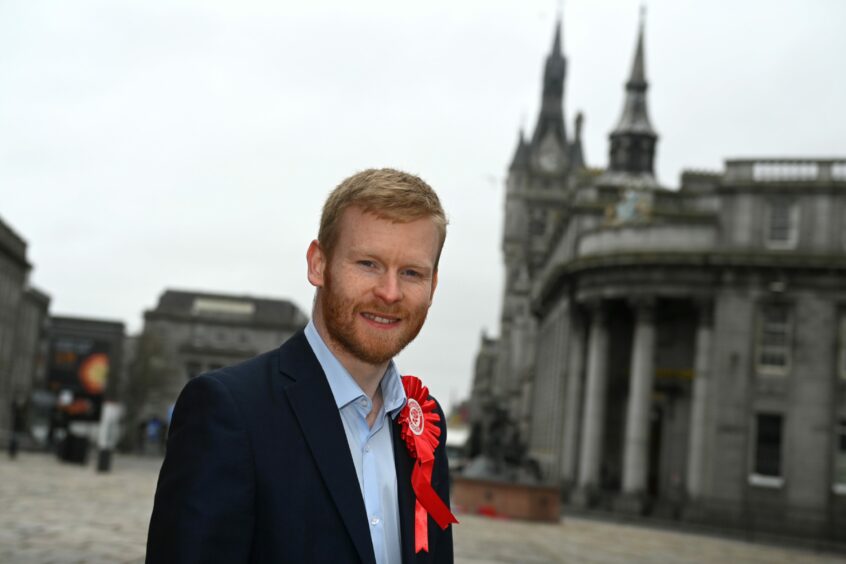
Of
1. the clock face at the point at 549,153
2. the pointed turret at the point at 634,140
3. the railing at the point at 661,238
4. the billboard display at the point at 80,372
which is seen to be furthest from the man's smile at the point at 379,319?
the clock face at the point at 549,153

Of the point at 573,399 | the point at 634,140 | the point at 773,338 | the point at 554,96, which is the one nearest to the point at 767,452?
the point at 773,338

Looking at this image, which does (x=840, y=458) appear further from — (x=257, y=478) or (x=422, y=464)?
(x=257, y=478)

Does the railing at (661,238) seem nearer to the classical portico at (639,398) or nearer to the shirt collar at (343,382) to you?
the classical portico at (639,398)

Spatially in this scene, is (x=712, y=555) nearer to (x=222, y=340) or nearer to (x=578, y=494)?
(x=578, y=494)

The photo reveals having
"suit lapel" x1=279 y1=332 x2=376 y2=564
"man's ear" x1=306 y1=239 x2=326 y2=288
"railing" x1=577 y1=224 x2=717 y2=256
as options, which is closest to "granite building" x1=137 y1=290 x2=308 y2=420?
"railing" x1=577 y1=224 x2=717 y2=256

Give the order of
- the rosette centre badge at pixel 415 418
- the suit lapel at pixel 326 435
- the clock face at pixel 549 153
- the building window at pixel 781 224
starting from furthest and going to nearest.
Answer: the clock face at pixel 549 153
the building window at pixel 781 224
the rosette centre badge at pixel 415 418
the suit lapel at pixel 326 435

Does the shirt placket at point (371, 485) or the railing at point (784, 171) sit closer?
the shirt placket at point (371, 485)

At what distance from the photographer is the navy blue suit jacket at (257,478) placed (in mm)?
2656

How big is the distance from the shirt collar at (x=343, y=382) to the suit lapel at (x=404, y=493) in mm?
85

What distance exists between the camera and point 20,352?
74062 mm

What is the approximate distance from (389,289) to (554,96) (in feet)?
395

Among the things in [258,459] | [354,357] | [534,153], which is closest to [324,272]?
[354,357]

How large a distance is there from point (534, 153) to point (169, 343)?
4485 cm

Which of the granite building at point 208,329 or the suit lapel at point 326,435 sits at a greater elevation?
the granite building at point 208,329
